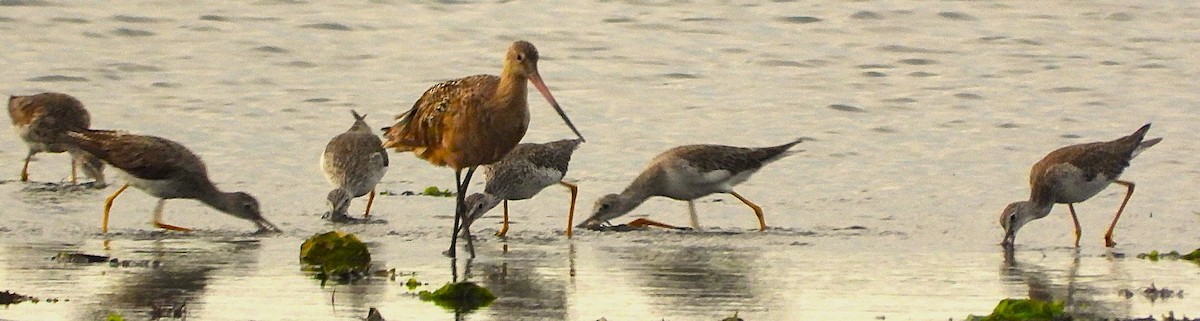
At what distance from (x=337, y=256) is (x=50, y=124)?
17.1ft

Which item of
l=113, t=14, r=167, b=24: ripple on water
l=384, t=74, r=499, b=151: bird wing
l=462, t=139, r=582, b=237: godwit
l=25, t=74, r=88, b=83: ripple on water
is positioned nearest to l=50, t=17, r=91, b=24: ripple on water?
l=113, t=14, r=167, b=24: ripple on water

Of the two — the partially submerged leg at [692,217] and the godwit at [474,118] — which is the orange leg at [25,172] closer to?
the godwit at [474,118]

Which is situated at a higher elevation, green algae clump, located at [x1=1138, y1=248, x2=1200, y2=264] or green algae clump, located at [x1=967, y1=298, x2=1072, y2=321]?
green algae clump, located at [x1=967, y1=298, x2=1072, y2=321]

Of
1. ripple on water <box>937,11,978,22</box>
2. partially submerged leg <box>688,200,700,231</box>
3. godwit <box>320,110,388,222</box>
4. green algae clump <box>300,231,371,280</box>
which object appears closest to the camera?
green algae clump <box>300,231,371,280</box>

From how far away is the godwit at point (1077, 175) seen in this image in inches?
433

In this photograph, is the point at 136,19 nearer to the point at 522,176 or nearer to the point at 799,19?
the point at 799,19

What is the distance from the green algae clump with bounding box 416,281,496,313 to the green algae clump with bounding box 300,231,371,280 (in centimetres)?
72

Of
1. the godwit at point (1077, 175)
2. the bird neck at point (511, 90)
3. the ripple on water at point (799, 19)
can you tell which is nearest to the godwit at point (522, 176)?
the bird neck at point (511, 90)

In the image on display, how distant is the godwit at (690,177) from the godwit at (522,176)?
377mm

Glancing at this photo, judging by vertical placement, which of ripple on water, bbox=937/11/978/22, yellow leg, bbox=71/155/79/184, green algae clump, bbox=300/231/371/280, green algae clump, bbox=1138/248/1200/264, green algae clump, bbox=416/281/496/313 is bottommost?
ripple on water, bbox=937/11/978/22

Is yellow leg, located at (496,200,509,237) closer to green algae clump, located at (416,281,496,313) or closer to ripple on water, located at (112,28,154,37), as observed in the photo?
green algae clump, located at (416,281,496,313)

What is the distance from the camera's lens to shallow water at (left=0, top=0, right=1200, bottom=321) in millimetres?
8094

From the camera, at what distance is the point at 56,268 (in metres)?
8.39

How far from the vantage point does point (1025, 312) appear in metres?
7.09
